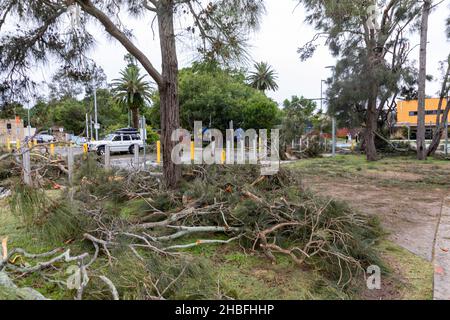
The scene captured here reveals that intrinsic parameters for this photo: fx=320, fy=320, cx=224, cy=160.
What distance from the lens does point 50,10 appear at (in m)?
4.69

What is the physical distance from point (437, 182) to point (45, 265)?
30.9 ft

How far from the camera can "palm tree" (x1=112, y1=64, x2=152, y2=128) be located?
1021 inches

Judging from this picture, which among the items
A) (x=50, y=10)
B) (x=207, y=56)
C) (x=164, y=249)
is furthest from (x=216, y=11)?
(x=164, y=249)

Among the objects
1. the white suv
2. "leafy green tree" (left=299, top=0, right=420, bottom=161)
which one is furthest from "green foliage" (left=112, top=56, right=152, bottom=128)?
"leafy green tree" (left=299, top=0, right=420, bottom=161)

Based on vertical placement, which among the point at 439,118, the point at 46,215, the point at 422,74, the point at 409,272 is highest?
the point at 422,74

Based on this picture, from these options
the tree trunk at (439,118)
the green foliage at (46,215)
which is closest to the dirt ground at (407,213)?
the green foliage at (46,215)

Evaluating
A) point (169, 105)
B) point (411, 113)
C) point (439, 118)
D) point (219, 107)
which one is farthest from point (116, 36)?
point (411, 113)

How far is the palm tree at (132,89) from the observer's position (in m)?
25.9

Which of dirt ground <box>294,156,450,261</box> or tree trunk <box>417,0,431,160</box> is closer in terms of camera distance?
dirt ground <box>294,156,450,261</box>

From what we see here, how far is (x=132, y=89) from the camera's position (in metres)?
25.9

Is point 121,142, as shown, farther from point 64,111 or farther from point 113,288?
point 113,288

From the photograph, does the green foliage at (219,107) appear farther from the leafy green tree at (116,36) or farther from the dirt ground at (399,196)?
the leafy green tree at (116,36)

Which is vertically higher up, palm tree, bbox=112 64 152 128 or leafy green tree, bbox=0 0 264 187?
palm tree, bbox=112 64 152 128

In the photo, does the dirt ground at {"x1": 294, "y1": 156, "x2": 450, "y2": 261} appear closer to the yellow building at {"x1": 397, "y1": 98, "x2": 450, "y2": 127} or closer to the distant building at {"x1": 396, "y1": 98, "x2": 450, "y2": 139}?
the distant building at {"x1": 396, "y1": 98, "x2": 450, "y2": 139}
